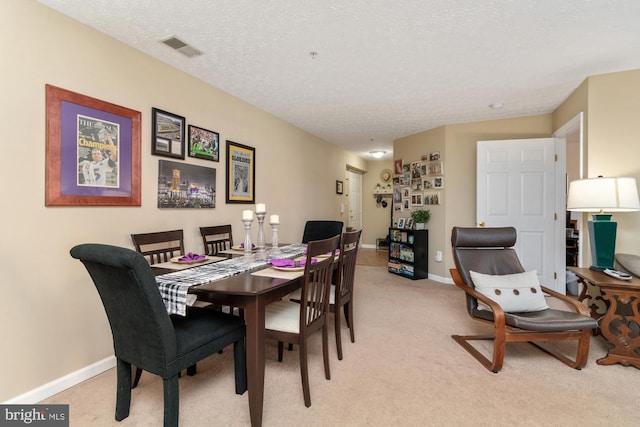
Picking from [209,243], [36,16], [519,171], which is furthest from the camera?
[519,171]

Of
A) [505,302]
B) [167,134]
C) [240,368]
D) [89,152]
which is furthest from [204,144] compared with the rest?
[505,302]

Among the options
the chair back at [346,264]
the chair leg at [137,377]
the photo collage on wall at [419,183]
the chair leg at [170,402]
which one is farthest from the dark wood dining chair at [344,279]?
the photo collage on wall at [419,183]

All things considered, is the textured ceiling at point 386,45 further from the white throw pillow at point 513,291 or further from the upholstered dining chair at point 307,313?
the white throw pillow at point 513,291

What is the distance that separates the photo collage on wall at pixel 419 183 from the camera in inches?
189

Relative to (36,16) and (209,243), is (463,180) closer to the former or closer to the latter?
(209,243)

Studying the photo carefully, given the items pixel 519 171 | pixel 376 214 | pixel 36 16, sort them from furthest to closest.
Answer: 1. pixel 376 214
2. pixel 519 171
3. pixel 36 16

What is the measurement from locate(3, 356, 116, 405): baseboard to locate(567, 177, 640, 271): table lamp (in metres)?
3.89

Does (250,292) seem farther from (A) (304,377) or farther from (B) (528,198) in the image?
(B) (528,198)

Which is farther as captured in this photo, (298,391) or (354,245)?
(354,245)

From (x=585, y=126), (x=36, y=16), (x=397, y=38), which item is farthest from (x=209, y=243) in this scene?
(x=585, y=126)

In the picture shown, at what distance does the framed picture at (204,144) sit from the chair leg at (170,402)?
6.85 ft

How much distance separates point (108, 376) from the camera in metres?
2.14

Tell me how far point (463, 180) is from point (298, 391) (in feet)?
12.6

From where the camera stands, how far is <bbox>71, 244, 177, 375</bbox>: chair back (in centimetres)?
130
